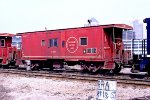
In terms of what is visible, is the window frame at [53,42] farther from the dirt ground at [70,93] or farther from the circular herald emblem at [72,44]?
the dirt ground at [70,93]

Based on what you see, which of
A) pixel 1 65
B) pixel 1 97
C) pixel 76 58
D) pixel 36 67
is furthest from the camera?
pixel 1 65

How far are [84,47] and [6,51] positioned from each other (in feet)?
33.5

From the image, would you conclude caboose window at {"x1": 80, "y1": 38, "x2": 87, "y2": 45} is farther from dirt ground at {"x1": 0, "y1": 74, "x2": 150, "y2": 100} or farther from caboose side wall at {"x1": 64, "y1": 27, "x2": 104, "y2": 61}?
dirt ground at {"x1": 0, "y1": 74, "x2": 150, "y2": 100}

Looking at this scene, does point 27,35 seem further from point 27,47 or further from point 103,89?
point 103,89

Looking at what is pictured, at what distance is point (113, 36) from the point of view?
19719mm

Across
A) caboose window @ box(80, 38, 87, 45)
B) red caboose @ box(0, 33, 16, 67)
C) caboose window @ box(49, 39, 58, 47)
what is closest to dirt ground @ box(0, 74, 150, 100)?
caboose window @ box(80, 38, 87, 45)

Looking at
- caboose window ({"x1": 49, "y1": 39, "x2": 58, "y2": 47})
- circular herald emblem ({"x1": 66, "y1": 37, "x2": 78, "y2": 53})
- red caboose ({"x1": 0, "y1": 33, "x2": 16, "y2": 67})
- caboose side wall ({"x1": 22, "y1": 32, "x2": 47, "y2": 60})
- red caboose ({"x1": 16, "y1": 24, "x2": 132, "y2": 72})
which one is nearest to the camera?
red caboose ({"x1": 16, "y1": 24, "x2": 132, "y2": 72})

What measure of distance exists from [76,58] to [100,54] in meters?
2.11

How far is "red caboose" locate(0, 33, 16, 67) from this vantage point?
27016 mm

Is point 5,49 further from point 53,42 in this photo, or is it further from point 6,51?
point 53,42

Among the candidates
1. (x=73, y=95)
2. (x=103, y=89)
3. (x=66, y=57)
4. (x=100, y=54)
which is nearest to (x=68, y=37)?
(x=66, y=57)

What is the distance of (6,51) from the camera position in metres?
27.5

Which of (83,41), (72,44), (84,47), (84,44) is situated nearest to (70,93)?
(84,47)

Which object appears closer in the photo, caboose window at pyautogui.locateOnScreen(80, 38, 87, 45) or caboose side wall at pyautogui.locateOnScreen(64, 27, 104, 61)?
caboose side wall at pyautogui.locateOnScreen(64, 27, 104, 61)
